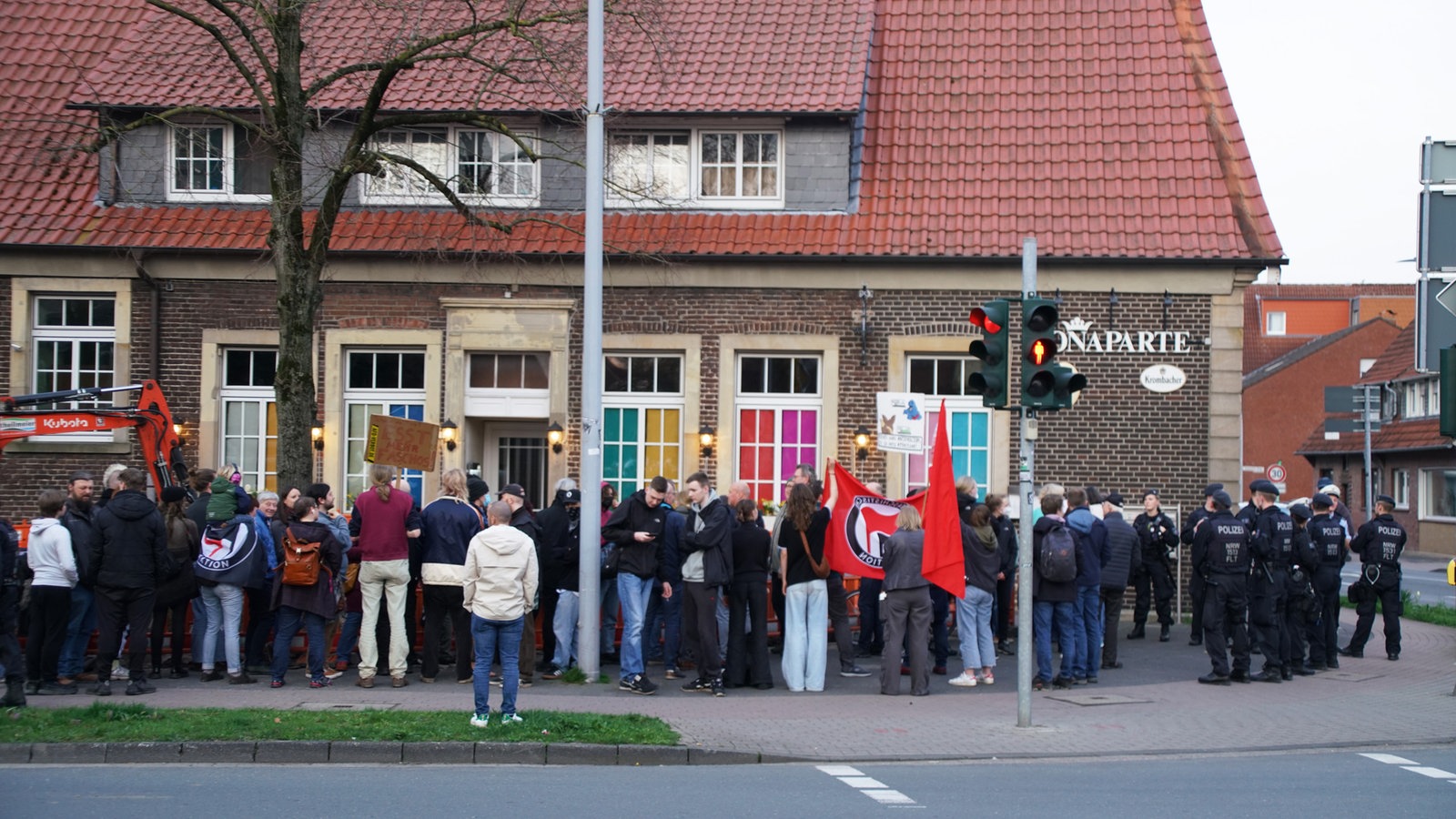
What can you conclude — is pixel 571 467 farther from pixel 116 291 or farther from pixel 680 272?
pixel 116 291

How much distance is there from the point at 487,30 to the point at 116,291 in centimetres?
786

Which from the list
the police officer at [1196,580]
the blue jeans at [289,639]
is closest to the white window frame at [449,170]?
the blue jeans at [289,639]

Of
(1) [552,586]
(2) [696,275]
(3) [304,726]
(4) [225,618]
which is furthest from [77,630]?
(2) [696,275]

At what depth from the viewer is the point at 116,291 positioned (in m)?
19.8

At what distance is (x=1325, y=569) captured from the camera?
15430 mm

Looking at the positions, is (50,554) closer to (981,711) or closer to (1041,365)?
(981,711)

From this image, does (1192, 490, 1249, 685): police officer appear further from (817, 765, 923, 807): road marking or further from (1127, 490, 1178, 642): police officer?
(817, 765, 923, 807): road marking

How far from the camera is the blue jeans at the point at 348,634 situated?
44.4ft

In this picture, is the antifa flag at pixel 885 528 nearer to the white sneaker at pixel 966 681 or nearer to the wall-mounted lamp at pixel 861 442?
the white sneaker at pixel 966 681

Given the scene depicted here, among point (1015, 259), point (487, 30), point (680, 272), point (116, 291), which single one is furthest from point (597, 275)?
point (116, 291)

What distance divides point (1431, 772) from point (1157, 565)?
7.12 metres

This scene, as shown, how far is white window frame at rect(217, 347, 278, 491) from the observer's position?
20.1 metres

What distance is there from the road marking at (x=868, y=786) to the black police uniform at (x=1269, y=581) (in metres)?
6.02

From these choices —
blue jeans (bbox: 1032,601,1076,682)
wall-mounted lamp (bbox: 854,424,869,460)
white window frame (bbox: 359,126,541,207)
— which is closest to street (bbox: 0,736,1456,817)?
blue jeans (bbox: 1032,601,1076,682)
